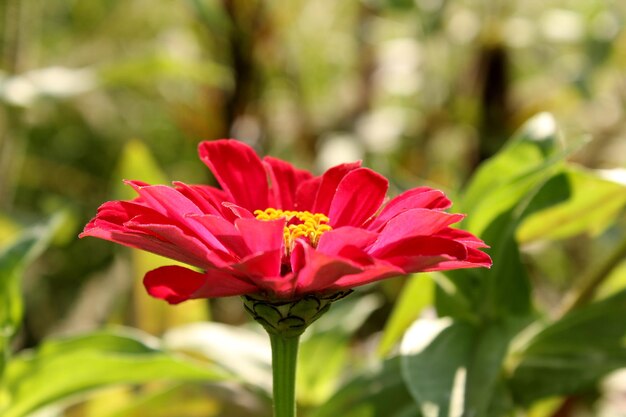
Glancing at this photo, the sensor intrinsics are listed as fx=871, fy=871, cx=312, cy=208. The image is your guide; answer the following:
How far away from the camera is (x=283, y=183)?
429mm

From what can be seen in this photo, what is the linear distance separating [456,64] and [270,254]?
2.81ft

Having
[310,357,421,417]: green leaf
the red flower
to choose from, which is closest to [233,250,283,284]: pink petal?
the red flower

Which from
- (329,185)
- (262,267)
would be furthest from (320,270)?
(329,185)

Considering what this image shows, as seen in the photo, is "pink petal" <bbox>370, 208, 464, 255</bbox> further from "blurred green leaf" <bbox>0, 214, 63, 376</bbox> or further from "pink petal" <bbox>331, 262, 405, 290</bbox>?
"blurred green leaf" <bbox>0, 214, 63, 376</bbox>

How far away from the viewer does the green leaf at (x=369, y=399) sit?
19.5 inches

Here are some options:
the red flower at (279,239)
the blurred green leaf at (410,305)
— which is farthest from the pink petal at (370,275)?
the blurred green leaf at (410,305)

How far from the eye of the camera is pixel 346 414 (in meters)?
0.49

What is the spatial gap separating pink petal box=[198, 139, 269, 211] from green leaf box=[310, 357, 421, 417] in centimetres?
14

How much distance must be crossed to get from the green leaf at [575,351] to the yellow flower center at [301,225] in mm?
179

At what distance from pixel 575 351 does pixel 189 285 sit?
28cm

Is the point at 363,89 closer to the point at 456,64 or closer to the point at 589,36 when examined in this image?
the point at 456,64

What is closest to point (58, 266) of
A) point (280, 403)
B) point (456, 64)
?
point (456, 64)

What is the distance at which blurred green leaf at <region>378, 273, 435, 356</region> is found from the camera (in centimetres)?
54

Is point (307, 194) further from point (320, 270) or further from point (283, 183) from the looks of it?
point (320, 270)
